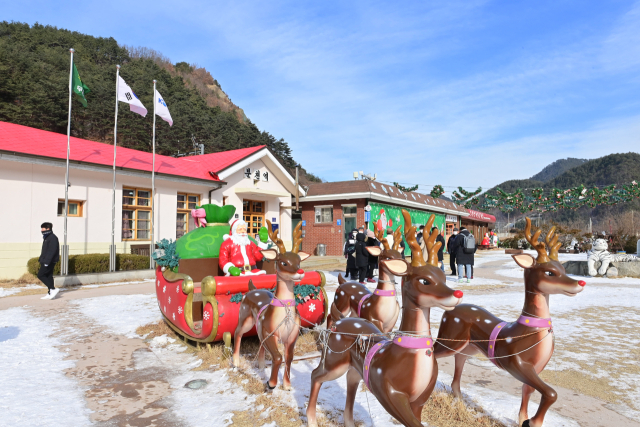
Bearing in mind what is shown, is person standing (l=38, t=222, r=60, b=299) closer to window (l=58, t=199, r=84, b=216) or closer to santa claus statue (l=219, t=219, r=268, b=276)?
window (l=58, t=199, r=84, b=216)

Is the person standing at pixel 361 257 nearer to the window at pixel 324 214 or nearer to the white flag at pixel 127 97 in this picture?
the white flag at pixel 127 97

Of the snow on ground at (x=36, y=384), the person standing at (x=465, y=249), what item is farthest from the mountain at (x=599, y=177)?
the snow on ground at (x=36, y=384)

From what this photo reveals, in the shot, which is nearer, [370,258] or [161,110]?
[370,258]

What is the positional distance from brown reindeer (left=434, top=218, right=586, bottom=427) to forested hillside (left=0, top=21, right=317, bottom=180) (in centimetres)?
3185

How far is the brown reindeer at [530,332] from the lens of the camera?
285 cm

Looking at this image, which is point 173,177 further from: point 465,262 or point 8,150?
point 465,262

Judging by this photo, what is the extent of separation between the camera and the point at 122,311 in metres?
7.79

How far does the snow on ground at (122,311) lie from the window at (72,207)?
5231 millimetres

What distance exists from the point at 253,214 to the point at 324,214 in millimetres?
4340

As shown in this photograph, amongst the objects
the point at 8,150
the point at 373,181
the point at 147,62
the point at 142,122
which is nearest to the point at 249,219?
the point at 373,181

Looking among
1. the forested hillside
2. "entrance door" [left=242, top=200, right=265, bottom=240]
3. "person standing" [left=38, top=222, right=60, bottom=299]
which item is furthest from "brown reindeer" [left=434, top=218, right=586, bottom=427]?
the forested hillside

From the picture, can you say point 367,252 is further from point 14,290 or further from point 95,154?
point 95,154

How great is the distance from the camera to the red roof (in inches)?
479

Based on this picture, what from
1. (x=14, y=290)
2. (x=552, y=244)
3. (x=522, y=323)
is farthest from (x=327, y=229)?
(x=522, y=323)
